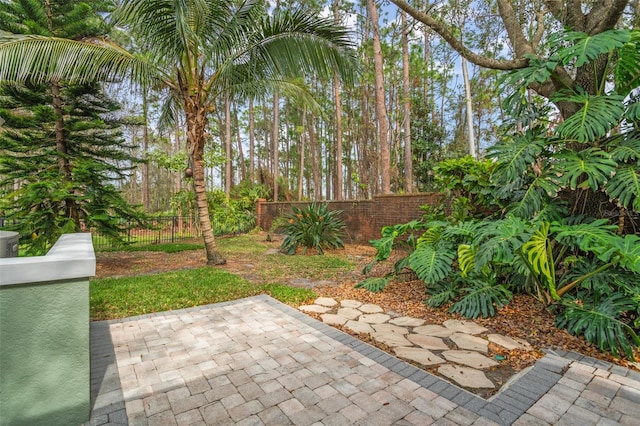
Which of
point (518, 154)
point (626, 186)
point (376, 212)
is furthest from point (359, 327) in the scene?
point (376, 212)

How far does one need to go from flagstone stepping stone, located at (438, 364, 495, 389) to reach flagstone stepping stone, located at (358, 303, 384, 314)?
134 centimetres

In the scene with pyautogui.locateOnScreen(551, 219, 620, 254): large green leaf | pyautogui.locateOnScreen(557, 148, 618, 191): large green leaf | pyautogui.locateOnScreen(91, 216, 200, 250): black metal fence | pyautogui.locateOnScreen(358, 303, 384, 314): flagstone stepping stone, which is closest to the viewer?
pyautogui.locateOnScreen(551, 219, 620, 254): large green leaf

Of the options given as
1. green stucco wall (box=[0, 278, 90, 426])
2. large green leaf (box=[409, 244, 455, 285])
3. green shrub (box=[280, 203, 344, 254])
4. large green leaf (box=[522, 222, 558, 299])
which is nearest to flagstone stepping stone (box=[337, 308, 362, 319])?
Result: large green leaf (box=[409, 244, 455, 285])

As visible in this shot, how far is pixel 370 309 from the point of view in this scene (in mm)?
3793

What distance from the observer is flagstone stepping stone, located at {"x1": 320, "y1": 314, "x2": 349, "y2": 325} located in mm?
3369

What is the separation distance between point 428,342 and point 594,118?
2.63 m

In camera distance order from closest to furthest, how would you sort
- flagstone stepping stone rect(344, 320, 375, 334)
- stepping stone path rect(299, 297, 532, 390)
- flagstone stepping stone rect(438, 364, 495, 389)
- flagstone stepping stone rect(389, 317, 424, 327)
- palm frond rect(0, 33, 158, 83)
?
1. flagstone stepping stone rect(438, 364, 495, 389)
2. stepping stone path rect(299, 297, 532, 390)
3. flagstone stepping stone rect(344, 320, 375, 334)
4. flagstone stepping stone rect(389, 317, 424, 327)
5. palm frond rect(0, 33, 158, 83)

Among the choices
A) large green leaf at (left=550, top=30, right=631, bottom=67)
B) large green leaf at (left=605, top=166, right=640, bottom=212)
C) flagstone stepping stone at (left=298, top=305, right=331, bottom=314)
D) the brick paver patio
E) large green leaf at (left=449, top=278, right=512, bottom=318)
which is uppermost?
large green leaf at (left=550, top=30, right=631, bottom=67)

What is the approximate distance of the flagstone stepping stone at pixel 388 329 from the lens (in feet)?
10.3

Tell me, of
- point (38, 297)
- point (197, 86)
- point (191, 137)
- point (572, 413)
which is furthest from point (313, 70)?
point (572, 413)

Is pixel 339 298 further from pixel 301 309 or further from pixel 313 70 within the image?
pixel 313 70

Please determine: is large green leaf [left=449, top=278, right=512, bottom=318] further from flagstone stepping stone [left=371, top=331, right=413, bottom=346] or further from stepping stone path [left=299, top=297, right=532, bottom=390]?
flagstone stepping stone [left=371, top=331, right=413, bottom=346]

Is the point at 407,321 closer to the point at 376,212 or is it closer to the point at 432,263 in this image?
the point at 432,263

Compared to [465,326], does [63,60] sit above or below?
above
